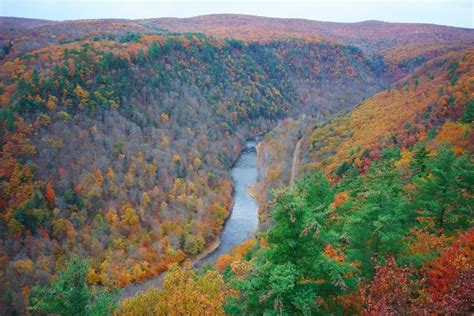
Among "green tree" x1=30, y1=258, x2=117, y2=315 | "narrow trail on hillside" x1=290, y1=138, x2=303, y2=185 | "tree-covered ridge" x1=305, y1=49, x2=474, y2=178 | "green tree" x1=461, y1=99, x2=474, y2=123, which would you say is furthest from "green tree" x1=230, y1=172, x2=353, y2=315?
"narrow trail on hillside" x1=290, y1=138, x2=303, y2=185

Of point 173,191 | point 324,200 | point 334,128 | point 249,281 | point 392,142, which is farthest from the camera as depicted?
point 334,128

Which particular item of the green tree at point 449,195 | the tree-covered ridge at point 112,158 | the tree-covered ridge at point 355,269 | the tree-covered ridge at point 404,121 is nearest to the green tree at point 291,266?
the tree-covered ridge at point 355,269

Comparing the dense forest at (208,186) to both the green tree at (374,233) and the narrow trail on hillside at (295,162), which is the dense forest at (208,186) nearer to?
the green tree at (374,233)

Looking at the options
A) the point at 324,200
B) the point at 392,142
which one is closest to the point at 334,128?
the point at 392,142

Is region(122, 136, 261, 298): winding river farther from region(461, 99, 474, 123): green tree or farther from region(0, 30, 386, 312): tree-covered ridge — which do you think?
region(461, 99, 474, 123): green tree

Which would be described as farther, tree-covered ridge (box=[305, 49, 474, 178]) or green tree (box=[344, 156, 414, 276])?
tree-covered ridge (box=[305, 49, 474, 178])

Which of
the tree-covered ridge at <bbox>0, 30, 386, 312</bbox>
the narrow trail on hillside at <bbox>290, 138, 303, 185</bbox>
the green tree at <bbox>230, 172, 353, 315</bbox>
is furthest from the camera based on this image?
the narrow trail on hillside at <bbox>290, 138, 303, 185</bbox>

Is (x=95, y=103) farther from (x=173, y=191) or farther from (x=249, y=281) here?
(x=249, y=281)
